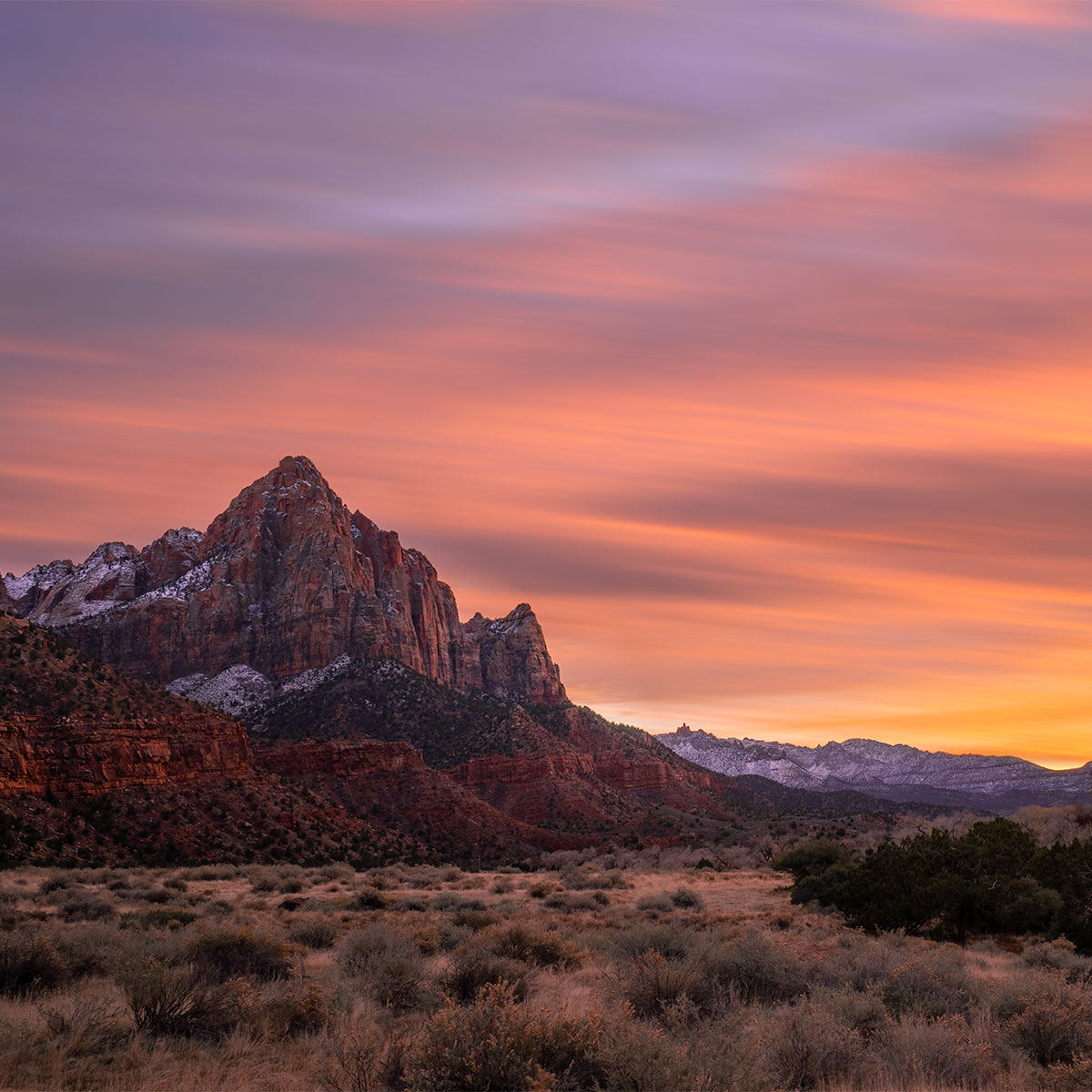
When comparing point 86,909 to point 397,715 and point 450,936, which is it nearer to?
point 450,936

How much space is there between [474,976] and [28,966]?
6.95 m

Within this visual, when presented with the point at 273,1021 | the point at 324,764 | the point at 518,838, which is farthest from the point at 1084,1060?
the point at 324,764

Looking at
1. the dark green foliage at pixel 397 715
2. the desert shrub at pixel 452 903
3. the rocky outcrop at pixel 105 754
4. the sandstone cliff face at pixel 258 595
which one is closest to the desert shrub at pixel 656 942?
the desert shrub at pixel 452 903

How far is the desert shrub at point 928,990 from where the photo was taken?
13.2 metres

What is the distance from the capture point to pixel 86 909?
1077 inches

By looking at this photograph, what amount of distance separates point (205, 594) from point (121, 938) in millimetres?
158119

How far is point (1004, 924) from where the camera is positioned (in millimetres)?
25562

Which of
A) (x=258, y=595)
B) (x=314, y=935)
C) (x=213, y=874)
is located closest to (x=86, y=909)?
(x=314, y=935)

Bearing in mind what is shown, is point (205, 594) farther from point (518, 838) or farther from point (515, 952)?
point (515, 952)

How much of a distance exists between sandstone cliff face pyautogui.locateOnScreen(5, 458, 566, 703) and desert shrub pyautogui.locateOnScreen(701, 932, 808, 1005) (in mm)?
139264

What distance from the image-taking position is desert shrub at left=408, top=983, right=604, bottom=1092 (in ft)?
28.4

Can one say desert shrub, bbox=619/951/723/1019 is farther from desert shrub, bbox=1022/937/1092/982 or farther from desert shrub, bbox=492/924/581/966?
desert shrub, bbox=1022/937/1092/982

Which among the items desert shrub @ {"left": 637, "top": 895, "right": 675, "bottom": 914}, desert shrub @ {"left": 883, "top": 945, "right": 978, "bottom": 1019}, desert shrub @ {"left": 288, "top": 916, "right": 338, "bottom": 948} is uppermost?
desert shrub @ {"left": 883, "top": 945, "right": 978, "bottom": 1019}

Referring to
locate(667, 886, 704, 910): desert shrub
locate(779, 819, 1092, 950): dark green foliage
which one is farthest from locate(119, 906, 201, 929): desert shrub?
locate(779, 819, 1092, 950): dark green foliage
